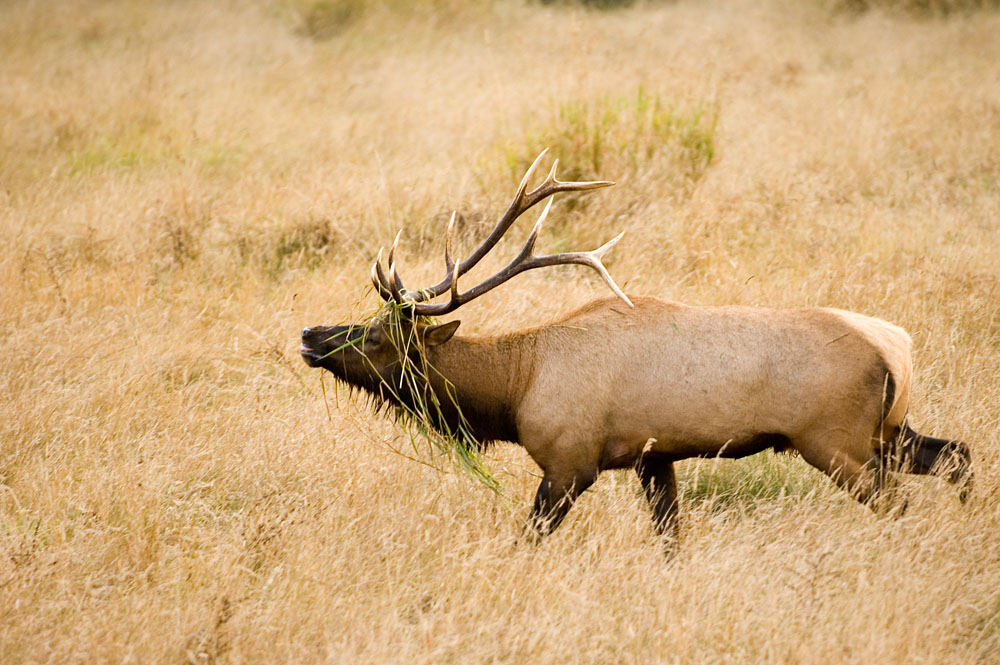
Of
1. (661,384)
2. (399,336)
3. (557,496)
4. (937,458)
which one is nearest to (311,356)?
(399,336)

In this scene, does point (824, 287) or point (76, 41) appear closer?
point (824, 287)

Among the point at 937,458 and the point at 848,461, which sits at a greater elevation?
the point at 848,461

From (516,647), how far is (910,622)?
1.46 m

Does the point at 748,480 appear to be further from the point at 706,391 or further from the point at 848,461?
the point at 706,391

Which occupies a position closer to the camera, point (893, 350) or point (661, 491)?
point (893, 350)

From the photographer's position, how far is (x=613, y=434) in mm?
4637

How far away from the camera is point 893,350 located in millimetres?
4602

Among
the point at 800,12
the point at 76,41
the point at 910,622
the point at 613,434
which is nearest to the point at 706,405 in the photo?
the point at 613,434

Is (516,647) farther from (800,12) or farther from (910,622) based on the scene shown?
(800,12)

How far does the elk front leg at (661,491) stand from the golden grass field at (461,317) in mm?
88

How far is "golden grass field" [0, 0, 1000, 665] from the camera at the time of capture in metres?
4.03

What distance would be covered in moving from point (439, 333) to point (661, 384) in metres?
1.04

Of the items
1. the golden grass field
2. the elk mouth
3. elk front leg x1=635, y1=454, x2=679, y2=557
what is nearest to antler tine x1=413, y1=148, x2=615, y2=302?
the elk mouth

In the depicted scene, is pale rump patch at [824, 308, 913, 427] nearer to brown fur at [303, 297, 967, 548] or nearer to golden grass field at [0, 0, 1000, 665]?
brown fur at [303, 297, 967, 548]
